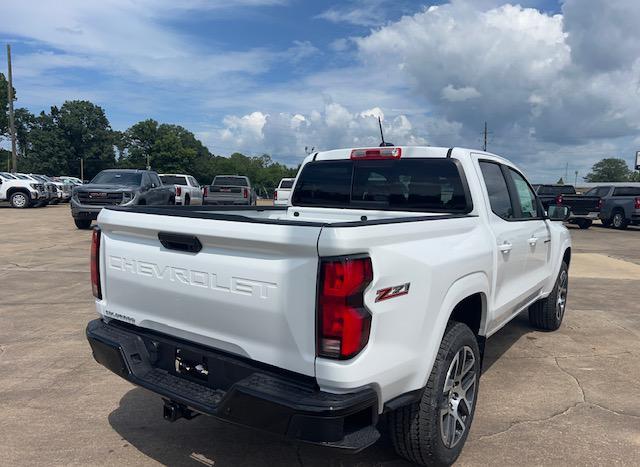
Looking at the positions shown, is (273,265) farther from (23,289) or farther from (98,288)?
(23,289)

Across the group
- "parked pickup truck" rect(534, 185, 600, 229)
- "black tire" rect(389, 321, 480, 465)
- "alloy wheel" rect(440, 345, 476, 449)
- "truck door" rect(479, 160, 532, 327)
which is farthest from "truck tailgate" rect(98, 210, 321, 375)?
"parked pickup truck" rect(534, 185, 600, 229)

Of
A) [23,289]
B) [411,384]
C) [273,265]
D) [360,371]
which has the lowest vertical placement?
[23,289]

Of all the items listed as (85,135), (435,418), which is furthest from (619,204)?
(85,135)

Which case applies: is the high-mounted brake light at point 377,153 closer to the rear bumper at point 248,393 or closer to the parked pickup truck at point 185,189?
the rear bumper at point 248,393

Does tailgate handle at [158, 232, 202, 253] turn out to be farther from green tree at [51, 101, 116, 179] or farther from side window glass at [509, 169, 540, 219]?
green tree at [51, 101, 116, 179]

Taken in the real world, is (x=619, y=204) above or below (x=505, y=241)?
below

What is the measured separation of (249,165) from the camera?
13200 centimetres

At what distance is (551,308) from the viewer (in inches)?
225

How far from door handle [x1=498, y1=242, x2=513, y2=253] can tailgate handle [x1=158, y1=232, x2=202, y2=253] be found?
217 centimetres

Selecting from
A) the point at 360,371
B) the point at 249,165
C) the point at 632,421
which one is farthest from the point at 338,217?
the point at 249,165

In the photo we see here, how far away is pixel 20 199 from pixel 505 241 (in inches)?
1098

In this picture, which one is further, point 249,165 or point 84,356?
point 249,165

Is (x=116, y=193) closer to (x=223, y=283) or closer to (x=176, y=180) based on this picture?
(x=176, y=180)

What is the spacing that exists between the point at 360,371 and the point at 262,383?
1.51 feet
